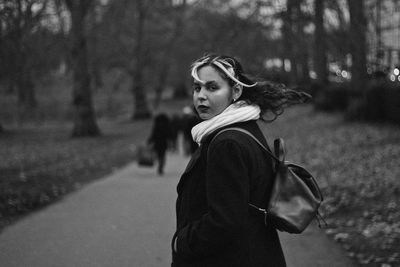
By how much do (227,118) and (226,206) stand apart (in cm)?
43

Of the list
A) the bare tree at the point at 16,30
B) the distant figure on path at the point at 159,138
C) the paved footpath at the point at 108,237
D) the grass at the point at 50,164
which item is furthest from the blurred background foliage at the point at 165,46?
the distant figure on path at the point at 159,138

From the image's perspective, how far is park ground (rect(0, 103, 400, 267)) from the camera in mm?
6855

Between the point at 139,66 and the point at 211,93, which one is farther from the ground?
the point at 211,93

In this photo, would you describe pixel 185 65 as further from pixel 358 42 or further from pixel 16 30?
pixel 16 30

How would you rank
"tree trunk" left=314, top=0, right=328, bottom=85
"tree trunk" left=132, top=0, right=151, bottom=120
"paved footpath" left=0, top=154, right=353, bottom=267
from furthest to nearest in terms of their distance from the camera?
"tree trunk" left=132, top=0, right=151, bottom=120
"tree trunk" left=314, top=0, right=328, bottom=85
"paved footpath" left=0, top=154, right=353, bottom=267

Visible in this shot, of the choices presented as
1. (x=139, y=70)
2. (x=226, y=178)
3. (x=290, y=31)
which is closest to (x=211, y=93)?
(x=226, y=178)

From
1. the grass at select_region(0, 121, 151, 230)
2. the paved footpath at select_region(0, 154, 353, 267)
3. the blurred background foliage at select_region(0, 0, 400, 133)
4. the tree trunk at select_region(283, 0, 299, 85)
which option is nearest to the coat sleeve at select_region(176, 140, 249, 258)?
the blurred background foliage at select_region(0, 0, 400, 133)

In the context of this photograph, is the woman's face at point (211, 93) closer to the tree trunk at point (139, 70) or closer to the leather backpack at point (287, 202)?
the leather backpack at point (287, 202)

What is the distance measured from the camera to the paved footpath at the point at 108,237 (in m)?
5.84

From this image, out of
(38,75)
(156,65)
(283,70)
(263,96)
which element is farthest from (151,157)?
(283,70)

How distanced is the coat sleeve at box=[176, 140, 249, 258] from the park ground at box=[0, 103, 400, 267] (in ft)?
12.0

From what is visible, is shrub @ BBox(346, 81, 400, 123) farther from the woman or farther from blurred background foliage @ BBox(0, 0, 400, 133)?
the woman

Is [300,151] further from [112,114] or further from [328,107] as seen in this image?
[112,114]

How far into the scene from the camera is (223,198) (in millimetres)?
2338
